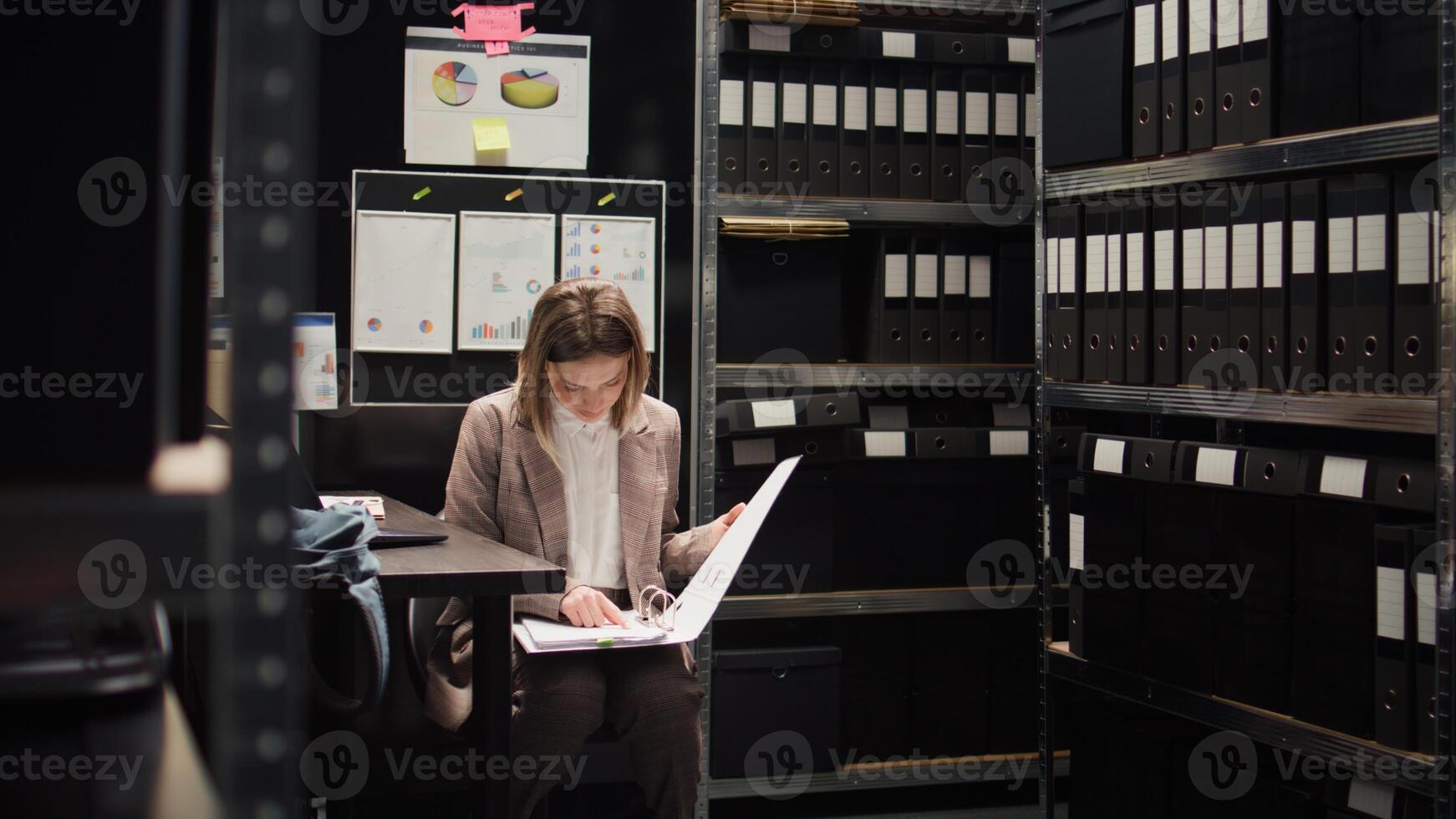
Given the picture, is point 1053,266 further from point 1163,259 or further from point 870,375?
point 870,375

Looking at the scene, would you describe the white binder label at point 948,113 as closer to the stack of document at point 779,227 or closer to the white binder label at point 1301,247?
the stack of document at point 779,227

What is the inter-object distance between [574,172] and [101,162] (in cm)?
245

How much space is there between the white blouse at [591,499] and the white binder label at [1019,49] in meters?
1.39

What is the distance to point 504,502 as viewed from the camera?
2.20m

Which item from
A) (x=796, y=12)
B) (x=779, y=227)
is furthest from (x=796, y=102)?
(x=779, y=227)

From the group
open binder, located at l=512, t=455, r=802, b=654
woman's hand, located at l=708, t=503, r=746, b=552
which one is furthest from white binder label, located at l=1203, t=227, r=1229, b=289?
woman's hand, located at l=708, t=503, r=746, b=552

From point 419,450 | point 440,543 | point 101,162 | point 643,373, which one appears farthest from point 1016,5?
point 101,162

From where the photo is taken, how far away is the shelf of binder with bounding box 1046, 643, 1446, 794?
1.82 meters

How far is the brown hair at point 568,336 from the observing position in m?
2.15

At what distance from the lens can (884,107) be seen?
2.85 meters

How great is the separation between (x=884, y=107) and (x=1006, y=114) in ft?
1.03

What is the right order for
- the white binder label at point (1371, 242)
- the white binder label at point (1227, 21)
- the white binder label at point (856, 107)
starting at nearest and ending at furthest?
1. the white binder label at point (1371, 242)
2. the white binder label at point (1227, 21)
3. the white binder label at point (856, 107)

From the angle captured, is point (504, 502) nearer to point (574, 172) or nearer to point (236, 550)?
point (574, 172)

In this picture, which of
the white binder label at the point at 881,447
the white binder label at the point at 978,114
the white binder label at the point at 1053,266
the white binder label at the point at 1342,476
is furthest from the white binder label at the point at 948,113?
the white binder label at the point at 1342,476
